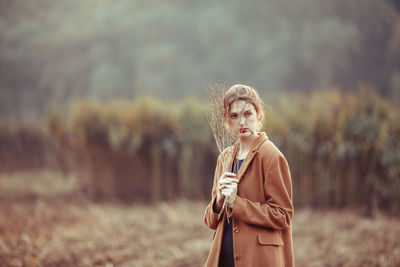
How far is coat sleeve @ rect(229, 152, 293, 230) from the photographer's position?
6.06 feet

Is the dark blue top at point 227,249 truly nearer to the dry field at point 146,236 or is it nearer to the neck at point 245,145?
the neck at point 245,145

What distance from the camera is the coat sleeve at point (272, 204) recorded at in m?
A: 1.85

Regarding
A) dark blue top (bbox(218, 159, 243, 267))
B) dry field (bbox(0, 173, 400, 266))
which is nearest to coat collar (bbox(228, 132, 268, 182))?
dark blue top (bbox(218, 159, 243, 267))

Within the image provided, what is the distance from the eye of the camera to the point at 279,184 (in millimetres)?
1888

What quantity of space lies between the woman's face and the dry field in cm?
302

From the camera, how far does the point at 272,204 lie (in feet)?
6.17

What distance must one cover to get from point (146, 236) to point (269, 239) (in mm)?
4233

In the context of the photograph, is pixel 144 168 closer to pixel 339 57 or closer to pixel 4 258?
pixel 4 258

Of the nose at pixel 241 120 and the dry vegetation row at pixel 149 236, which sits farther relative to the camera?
the dry vegetation row at pixel 149 236

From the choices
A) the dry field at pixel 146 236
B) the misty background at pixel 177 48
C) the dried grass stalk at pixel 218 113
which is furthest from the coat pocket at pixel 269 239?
the misty background at pixel 177 48

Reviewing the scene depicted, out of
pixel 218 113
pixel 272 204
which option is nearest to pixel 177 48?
pixel 218 113

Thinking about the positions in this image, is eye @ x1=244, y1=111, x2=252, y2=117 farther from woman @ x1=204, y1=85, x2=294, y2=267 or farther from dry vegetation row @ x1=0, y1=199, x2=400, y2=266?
dry vegetation row @ x1=0, y1=199, x2=400, y2=266

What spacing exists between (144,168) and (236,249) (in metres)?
6.56

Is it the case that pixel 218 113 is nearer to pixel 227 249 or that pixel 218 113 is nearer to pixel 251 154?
pixel 251 154
